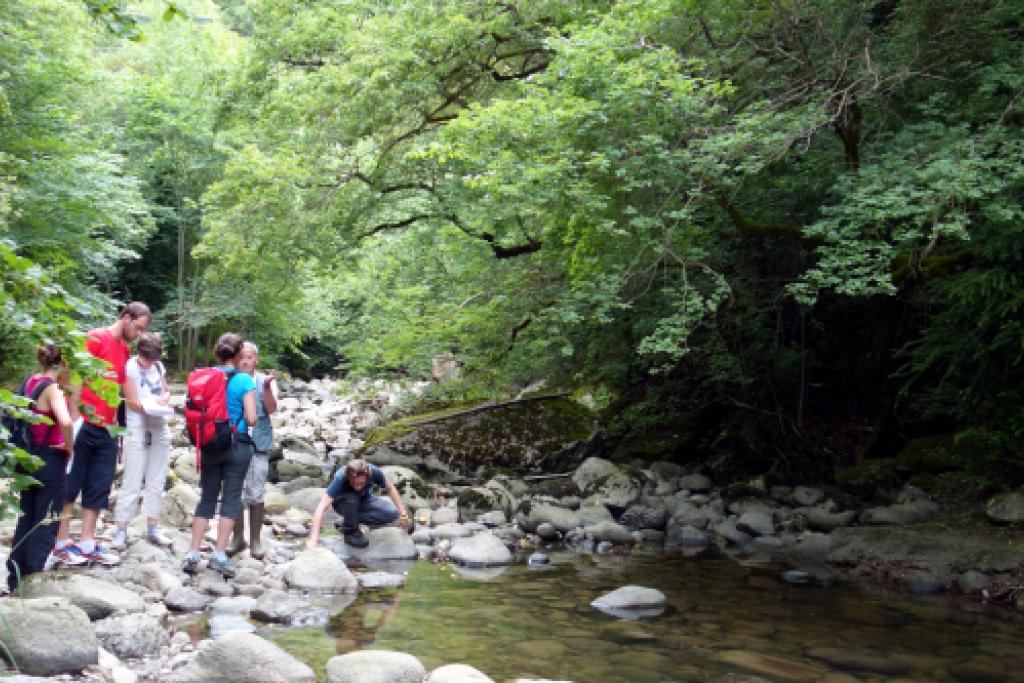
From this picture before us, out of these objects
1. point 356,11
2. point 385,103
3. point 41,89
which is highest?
point 41,89

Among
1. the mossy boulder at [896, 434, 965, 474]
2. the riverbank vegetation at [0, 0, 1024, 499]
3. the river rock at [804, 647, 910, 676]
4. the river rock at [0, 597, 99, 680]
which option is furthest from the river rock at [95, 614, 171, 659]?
the mossy boulder at [896, 434, 965, 474]

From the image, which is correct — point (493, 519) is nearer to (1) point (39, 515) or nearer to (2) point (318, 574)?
(2) point (318, 574)

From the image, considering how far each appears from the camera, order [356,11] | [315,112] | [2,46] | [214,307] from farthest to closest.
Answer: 1. [214,307]
2. [2,46]
3. [356,11]
4. [315,112]

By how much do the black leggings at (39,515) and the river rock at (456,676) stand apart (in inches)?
92.9

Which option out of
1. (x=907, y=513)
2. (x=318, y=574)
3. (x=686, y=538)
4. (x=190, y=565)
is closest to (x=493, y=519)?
(x=686, y=538)

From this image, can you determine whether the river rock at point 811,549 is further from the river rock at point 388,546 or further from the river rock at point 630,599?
the river rock at point 388,546

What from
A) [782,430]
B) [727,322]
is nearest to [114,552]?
[727,322]

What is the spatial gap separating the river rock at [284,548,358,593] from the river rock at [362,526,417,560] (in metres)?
1.27

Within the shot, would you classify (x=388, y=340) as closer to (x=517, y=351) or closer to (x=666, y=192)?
(x=517, y=351)

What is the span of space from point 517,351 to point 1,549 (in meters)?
6.64

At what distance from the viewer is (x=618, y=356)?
42.6ft

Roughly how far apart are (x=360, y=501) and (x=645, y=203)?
4.03m

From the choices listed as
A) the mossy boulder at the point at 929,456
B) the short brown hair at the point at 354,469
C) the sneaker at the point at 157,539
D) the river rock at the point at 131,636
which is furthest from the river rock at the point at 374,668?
the mossy boulder at the point at 929,456

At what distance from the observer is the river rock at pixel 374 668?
17.0 ft
